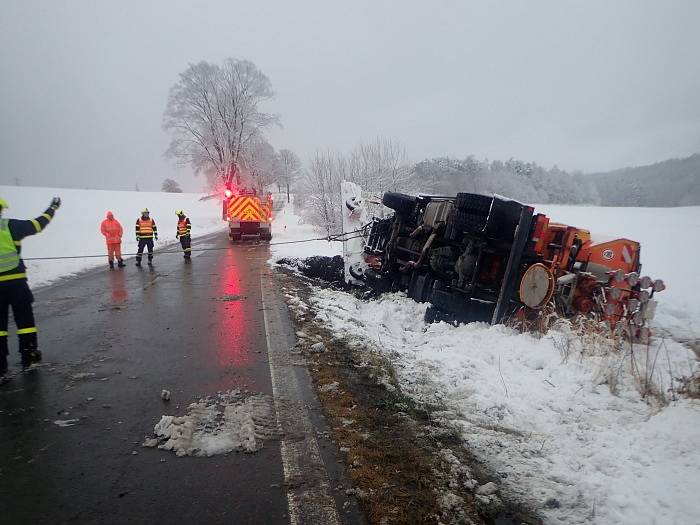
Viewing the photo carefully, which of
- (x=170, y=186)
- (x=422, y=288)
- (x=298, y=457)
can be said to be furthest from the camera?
(x=170, y=186)

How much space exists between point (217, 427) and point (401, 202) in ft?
16.6

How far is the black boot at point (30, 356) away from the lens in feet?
13.6

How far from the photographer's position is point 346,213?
8.05 meters

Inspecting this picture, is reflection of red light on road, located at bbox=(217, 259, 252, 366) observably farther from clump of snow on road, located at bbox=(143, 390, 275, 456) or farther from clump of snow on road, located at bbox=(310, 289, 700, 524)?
clump of snow on road, located at bbox=(310, 289, 700, 524)

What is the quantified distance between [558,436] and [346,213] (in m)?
5.97

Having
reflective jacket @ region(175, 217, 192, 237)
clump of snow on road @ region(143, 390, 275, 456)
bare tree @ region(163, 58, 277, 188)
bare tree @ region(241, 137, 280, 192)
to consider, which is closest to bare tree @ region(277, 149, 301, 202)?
bare tree @ region(241, 137, 280, 192)

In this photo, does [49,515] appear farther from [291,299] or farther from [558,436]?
[291,299]

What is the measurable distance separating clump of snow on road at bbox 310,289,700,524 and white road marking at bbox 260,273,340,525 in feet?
3.47

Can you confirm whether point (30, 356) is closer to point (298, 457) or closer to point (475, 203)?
point (298, 457)

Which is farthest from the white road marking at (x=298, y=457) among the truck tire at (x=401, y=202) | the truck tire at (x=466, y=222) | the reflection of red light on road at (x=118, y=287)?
the reflection of red light on road at (x=118, y=287)

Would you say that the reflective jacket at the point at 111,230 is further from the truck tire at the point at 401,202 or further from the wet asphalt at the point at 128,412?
the truck tire at the point at 401,202

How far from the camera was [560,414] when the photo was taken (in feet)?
9.97

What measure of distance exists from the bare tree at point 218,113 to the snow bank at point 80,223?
564 cm

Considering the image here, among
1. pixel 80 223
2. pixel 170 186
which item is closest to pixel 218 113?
pixel 80 223
